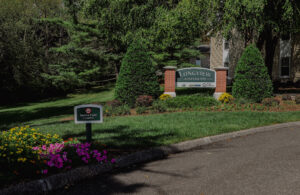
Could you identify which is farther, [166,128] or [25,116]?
[25,116]

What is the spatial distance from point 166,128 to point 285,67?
2218 centimetres

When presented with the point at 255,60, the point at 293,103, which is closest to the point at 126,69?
the point at 255,60

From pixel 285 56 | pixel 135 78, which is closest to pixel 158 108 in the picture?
pixel 135 78

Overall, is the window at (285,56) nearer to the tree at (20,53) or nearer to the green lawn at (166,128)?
the green lawn at (166,128)

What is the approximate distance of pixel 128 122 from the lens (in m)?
9.12

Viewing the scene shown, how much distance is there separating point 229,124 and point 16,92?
76.8 ft

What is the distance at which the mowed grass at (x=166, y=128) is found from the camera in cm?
638

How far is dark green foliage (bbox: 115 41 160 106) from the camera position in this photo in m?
13.0

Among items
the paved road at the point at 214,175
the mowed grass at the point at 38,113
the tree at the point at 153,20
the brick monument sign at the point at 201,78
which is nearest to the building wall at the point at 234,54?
the tree at the point at 153,20

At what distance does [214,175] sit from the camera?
4473mm

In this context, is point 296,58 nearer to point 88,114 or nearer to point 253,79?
point 253,79

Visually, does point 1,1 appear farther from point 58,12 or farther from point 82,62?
point 82,62

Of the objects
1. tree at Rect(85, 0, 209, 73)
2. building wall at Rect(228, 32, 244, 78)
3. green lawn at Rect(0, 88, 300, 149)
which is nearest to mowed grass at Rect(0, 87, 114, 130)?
green lawn at Rect(0, 88, 300, 149)

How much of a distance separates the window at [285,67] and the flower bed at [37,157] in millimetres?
24770
